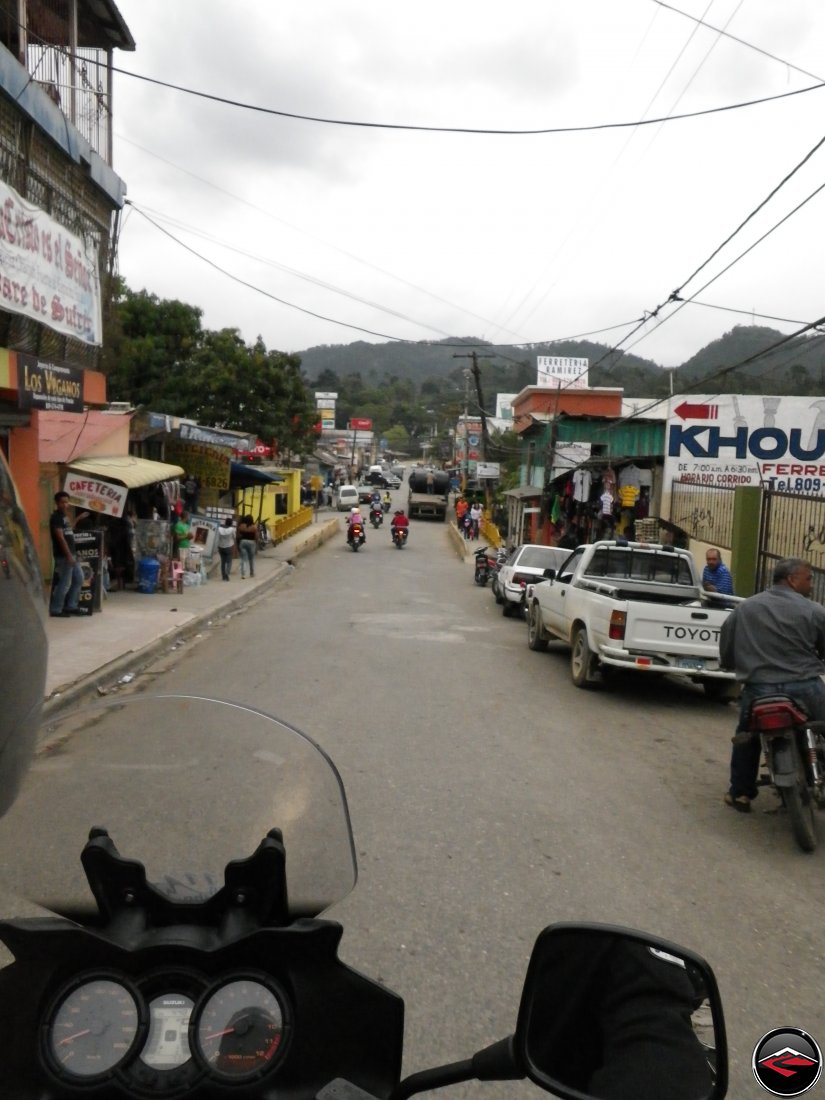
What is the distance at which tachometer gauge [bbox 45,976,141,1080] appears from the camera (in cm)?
197

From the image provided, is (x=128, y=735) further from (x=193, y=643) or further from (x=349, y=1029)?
(x=193, y=643)

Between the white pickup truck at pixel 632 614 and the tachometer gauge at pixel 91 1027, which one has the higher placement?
the tachometer gauge at pixel 91 1027

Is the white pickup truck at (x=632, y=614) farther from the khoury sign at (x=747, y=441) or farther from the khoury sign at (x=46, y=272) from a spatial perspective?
the khoury sign at (x=747, y=441)

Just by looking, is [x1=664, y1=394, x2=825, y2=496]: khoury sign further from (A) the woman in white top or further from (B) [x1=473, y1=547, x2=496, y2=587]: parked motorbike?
(A) the woman in white top

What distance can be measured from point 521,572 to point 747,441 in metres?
7.81

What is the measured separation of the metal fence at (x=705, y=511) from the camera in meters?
18.5

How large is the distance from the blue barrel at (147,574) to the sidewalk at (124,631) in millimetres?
332

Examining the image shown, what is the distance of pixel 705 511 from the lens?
2031cm

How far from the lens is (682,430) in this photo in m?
24.0

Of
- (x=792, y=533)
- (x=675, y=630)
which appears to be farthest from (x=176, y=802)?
(x=792, y=533)

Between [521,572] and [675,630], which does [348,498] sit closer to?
[521,572]

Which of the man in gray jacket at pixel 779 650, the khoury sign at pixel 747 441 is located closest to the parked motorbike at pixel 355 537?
the khoury sign at pixel 747 441

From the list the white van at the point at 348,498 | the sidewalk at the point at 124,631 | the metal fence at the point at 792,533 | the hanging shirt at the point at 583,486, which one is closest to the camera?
the sidewalk at the point at 124,631

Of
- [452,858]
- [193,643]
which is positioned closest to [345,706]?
[452,858]
